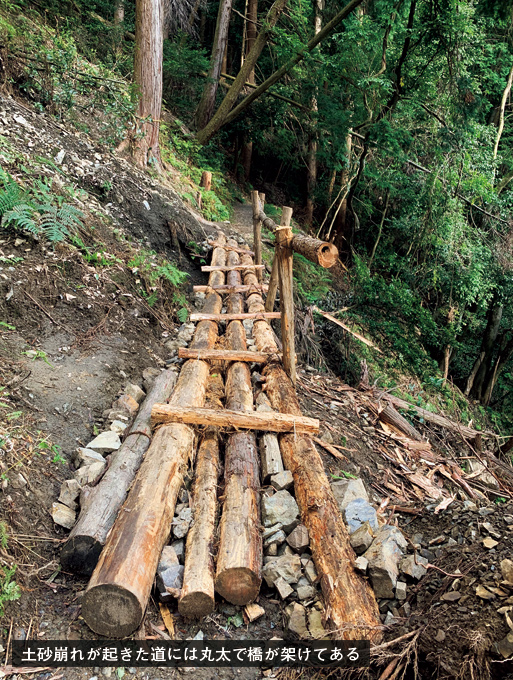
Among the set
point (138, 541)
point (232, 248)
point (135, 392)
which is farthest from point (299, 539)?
point (232, 248)

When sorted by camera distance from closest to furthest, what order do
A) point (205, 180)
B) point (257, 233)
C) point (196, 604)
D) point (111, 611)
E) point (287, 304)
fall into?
point (111, 611), point (196, 604), point (287, 304), point (257, 233), point (205, 180)

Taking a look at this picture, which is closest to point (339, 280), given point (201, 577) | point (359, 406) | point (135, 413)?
point (359, 406)

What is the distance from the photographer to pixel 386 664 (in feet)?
6.68

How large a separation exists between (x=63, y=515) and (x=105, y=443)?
676 mm

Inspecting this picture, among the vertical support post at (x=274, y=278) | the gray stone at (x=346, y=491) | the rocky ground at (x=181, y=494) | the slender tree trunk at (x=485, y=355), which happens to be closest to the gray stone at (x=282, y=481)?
the rocky ground at (x=181, y=494)

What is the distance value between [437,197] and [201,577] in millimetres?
10546

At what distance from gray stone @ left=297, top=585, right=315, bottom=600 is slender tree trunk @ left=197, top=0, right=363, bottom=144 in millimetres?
10293

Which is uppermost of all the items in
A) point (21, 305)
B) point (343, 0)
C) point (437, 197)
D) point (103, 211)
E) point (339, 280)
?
point (343, 0)

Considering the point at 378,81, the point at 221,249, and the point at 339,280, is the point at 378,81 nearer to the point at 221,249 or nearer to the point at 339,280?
the point at 221,249

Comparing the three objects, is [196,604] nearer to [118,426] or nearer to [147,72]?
[118,426]

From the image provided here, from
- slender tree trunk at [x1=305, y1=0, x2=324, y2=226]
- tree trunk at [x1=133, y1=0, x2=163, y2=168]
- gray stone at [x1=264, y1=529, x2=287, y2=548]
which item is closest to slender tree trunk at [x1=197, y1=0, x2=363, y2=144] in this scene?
slender tree trunk at [x1=305, y1=0, x2=324, y2=226]

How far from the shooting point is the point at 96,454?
3166mm

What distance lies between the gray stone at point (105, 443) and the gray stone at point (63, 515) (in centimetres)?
57
